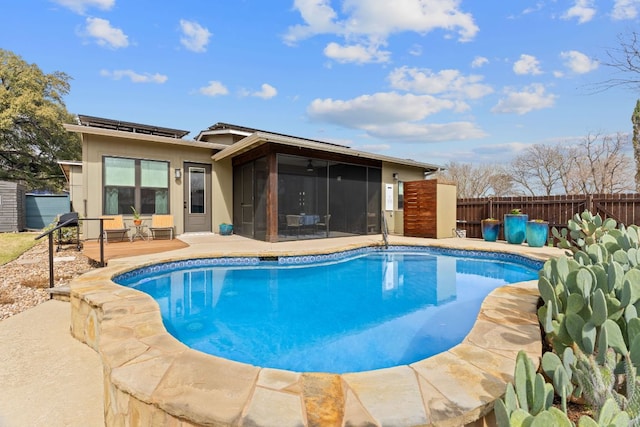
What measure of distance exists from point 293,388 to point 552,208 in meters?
9.74

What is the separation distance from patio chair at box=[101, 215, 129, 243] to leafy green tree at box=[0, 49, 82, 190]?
1425 cm

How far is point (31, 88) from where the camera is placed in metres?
17.3

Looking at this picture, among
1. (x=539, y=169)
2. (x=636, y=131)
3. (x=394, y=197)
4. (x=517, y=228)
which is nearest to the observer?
(x=517, y=228)

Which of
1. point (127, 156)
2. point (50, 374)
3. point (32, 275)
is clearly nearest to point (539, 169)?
point (127, 156)

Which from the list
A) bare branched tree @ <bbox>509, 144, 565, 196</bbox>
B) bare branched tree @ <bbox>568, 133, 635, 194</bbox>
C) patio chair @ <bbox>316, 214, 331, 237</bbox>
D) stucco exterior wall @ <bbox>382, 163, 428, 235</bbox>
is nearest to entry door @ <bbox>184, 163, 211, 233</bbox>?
patio chair @ <bbox>316, 214, 331, 237</bbox>

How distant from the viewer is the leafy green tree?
54.4 ft

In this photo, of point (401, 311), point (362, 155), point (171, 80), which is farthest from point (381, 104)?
point (401, 311)

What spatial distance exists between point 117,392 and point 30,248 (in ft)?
30.7

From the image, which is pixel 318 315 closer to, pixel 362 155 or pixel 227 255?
pixel 227 255

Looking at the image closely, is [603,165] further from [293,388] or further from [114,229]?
[114,229]

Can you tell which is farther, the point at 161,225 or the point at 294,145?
the point at 161,225

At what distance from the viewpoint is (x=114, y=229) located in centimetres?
772

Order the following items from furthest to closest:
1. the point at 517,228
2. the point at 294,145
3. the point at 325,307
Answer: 1. the point at 517,228
2. the point at 294,145
3. the point at 325,307

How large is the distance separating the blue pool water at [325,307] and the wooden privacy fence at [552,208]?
2.91 metres
